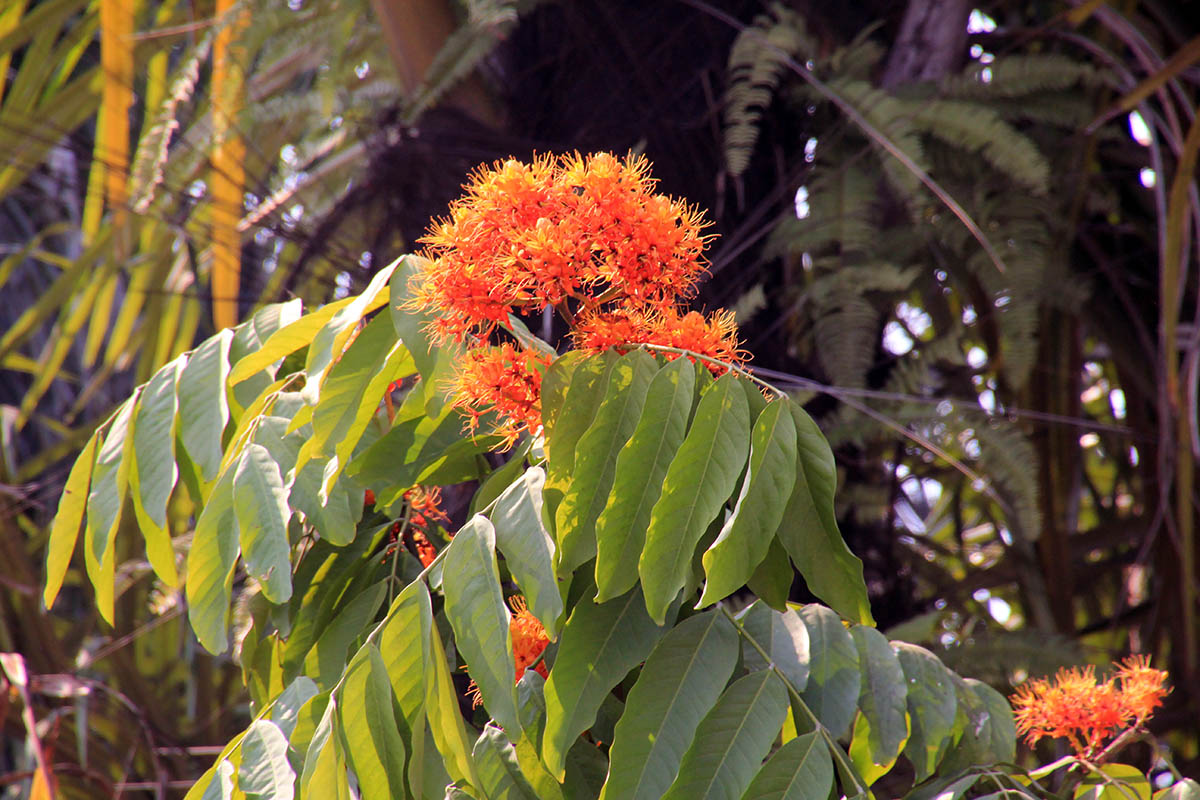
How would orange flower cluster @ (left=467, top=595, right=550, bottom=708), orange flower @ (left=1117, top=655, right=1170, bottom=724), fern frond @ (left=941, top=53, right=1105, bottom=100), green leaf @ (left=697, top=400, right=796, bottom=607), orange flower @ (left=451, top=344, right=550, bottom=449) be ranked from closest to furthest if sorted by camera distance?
green leaf @ (left=697, top=400, right=796, bottom=607), orange flower @ (left=451, top=344, right=550, bottom=449), orange flower cluster @ (left=467, top=595, right=550, bottom=708), orange flower @ (left=1117, top=655, right=1170, bottom=724), fern frond @ (left=941, top=53, right=1105, bottom=100)

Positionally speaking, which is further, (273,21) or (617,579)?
(273,21)

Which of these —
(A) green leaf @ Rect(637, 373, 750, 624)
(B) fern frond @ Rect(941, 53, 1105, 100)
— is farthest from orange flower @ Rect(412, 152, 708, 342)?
(B) fern frond @ Rect(941, 53, 1105, 100)

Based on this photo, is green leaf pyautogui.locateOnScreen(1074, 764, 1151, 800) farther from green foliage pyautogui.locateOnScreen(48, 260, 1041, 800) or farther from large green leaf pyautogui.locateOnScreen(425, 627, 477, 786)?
large green leaf pyautogui.locateOnScreen(425, 627, 477, 786)

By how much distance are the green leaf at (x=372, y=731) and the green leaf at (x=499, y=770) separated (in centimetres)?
7

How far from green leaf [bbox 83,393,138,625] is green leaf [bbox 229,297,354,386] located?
5.0 inches

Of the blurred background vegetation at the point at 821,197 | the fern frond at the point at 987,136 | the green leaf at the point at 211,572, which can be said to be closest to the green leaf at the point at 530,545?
the green leaf at the point at 211,572

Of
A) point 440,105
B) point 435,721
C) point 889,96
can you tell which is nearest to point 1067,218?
point 889,96

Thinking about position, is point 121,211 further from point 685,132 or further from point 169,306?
point 685,132

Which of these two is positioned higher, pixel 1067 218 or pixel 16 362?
pixel 1067 218

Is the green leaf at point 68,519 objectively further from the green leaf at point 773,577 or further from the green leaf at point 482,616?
the green leaf at point 773,577

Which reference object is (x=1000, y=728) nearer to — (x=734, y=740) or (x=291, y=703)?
(x=734, y=740)

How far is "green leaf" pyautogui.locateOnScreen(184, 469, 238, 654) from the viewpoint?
2.60 ft

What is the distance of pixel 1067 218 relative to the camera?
74.9 inches

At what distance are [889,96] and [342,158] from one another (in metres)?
1.05
